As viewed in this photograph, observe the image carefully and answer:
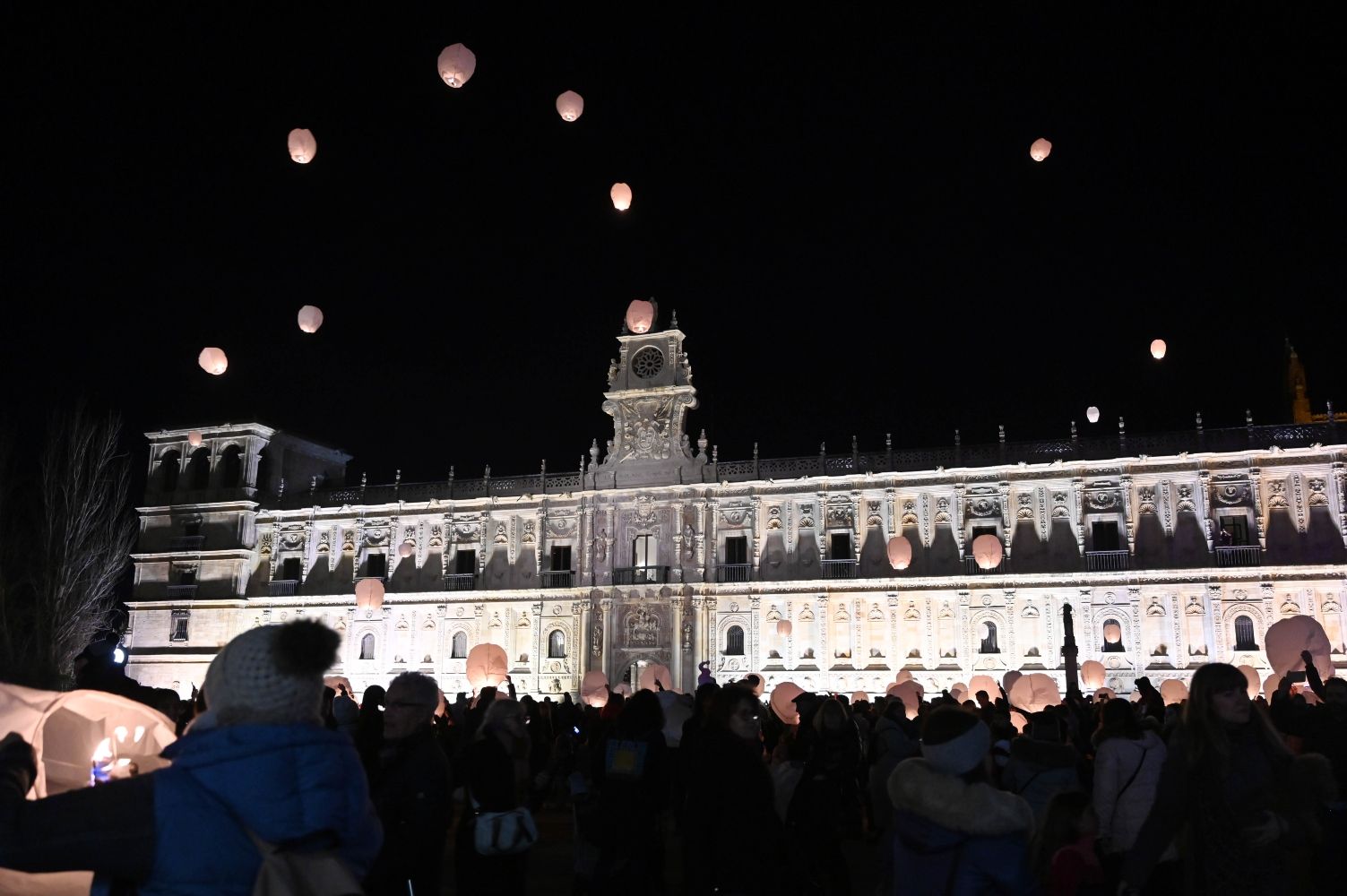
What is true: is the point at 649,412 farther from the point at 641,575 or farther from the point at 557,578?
the point at 557,578

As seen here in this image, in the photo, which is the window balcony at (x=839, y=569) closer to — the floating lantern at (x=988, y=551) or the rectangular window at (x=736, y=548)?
the rectangular window at (x=736, y=548)

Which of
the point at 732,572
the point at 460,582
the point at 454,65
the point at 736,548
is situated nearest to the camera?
the point at 454,65

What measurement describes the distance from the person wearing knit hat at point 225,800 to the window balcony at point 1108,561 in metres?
32.1

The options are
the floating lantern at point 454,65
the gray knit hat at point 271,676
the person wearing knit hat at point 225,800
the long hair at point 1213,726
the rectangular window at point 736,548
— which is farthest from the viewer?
the rectangular window at point 736,548

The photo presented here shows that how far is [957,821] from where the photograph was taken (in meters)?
3.80

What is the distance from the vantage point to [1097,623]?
3125cm

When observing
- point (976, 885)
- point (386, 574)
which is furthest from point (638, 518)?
point (976, 885)

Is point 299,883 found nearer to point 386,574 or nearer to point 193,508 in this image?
point 386,574

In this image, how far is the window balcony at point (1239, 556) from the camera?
30.3m

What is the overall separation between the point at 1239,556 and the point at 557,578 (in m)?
22.1

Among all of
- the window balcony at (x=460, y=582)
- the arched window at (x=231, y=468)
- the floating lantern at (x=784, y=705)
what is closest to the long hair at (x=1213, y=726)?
the floating lantern at (x=784, y=705)

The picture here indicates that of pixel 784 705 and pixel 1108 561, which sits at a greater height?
pixel 1108 561

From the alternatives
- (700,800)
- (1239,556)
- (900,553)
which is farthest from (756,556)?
(700,800)

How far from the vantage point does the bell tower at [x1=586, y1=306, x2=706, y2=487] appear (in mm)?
36031
